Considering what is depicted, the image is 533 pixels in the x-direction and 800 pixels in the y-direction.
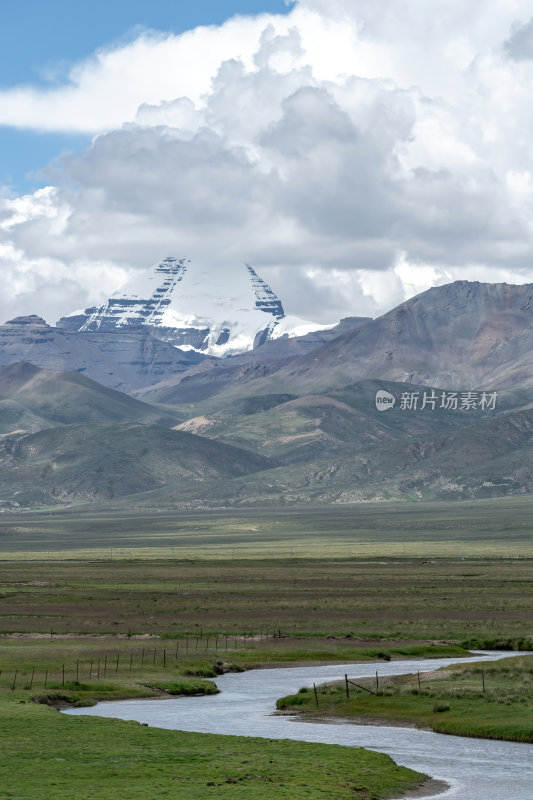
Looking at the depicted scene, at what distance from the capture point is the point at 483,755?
5384cm

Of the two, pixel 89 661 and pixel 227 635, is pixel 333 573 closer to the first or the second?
pixel 227 635

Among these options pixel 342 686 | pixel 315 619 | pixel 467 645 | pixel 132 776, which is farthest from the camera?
pixel 315 619

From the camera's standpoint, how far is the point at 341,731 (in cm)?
6116

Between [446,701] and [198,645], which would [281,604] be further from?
[446,701]

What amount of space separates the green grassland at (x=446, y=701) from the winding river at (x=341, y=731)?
1.16 metres

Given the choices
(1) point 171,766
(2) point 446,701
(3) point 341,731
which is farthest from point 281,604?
(1) point 171,766

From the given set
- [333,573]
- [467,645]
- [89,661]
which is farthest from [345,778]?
[333,573]

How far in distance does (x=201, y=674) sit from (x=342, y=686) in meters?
14.7

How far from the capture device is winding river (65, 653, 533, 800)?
4912 cm

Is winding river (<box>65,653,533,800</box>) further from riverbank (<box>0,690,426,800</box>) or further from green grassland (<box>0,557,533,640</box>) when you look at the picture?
green grassland (<box>0,557,533,640</box>)

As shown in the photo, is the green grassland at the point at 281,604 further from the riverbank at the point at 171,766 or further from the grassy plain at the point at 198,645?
the riverbank at the point at 171,766

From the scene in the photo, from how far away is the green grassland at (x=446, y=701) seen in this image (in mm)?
59281

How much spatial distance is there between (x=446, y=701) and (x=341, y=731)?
315 inches

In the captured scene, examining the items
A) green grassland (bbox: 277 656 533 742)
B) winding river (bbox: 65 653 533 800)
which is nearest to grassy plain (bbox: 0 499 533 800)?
green grassland (bbox: 277 656 533 742)
